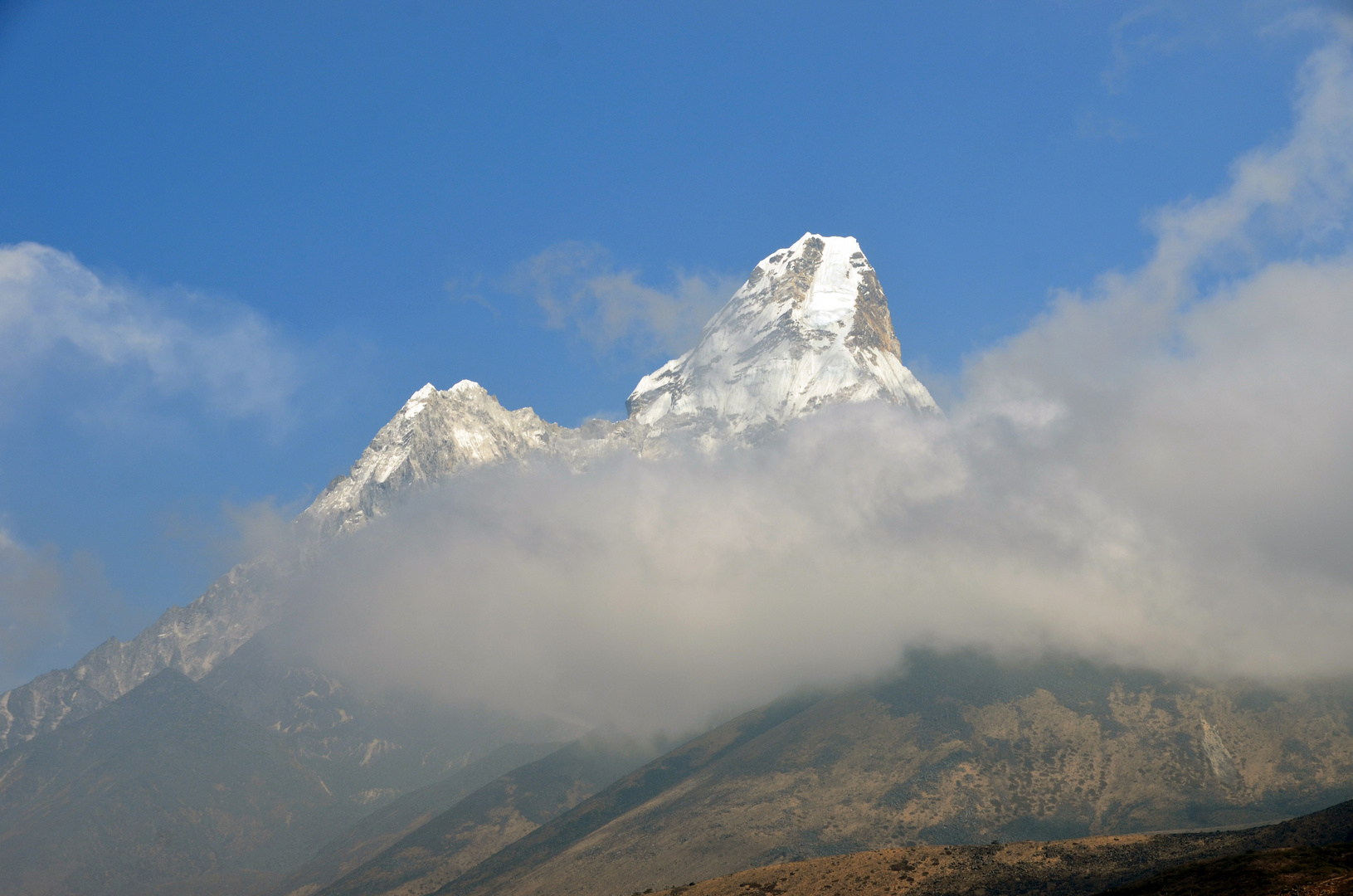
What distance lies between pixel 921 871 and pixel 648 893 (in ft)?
154

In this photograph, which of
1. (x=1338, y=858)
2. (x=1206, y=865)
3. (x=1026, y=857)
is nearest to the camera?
(x=1338, y=858)

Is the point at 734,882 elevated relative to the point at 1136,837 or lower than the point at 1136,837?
elevated

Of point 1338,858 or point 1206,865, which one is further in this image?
point 1206,865

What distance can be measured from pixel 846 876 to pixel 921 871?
41.2ft

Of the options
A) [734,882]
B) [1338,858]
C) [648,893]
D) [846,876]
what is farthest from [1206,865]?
[648,893]

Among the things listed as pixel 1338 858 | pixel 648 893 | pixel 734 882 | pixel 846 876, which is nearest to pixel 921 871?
pixel 846 876

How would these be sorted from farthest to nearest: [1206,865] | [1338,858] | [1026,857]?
[1026,857], [1206,865], [1338,858]

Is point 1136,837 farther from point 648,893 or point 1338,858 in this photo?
point 648,893

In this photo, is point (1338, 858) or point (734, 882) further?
point (734, 882)

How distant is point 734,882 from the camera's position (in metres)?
180

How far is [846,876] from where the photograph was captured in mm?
179250

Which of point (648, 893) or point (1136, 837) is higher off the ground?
point (648, 893)

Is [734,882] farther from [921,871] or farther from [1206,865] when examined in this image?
[1206,865]

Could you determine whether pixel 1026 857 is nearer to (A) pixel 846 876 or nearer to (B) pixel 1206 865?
(A) pixel 846 876
